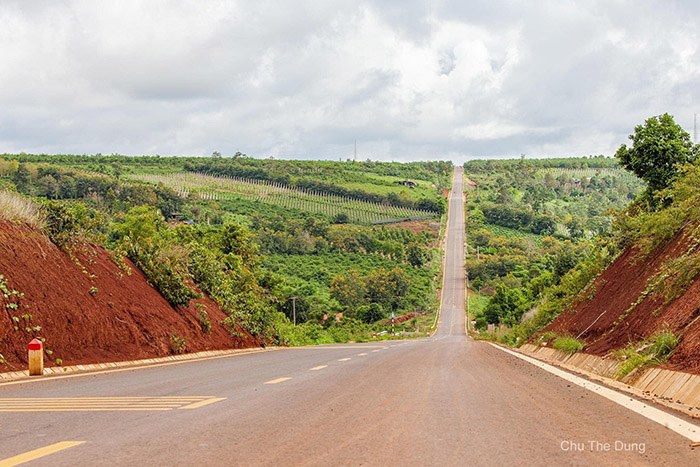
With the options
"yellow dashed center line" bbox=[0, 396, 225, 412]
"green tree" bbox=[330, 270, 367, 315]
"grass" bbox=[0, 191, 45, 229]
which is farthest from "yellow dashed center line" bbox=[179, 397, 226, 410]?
"green tree" bbox=[330, 270, 367, 315]

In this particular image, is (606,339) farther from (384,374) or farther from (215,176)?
(215,176)

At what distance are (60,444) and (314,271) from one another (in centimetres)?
11455

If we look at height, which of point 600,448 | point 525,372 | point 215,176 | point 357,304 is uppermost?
point 215,176

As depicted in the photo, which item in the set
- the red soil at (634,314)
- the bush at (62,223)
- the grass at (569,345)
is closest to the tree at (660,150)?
the red soil at (634,314)

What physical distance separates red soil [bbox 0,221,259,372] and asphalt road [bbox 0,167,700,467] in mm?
5145

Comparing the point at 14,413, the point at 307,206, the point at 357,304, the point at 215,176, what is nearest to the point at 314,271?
the point at 357,304

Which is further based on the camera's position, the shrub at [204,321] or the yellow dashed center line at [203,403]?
the shrub at [204,321]

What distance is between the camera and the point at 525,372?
52.1 feet

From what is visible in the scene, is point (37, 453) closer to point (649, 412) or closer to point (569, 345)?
point (649, 412)

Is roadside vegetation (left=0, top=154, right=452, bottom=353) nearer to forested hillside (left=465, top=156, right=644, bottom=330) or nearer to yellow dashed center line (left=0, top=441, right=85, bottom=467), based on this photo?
forested hillside (left=465, top=156, right=644, bottom=330)

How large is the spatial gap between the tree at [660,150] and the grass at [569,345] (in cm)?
917

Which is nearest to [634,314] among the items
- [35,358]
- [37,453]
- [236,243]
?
[35,358]

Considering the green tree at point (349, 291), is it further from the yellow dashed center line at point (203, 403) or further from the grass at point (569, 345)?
the yellow dashed center line at point (203, 403)

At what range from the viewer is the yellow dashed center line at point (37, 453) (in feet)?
20.4
